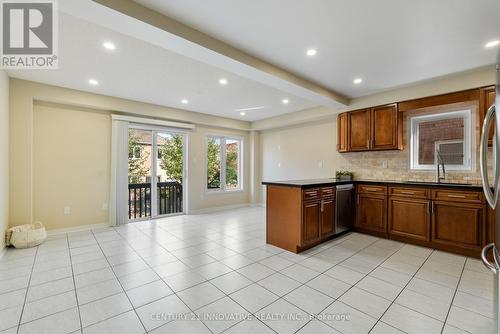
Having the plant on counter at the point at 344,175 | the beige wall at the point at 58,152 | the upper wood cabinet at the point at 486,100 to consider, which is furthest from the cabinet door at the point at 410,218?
the beige wall at the point at 58,152

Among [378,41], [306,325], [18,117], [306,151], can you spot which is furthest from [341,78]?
[18,117]

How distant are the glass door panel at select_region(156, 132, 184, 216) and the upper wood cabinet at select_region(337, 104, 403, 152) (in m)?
3.78

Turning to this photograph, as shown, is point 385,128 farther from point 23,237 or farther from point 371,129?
point 23,237

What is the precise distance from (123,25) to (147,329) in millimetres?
2502

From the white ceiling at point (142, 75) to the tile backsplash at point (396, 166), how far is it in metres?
1.61

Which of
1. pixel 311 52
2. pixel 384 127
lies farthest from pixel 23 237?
pixel 384 127

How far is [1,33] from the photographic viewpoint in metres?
2.35

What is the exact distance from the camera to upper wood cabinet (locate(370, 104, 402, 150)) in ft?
13.0

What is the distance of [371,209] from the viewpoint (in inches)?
155

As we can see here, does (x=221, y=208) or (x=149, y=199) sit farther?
(x=221, y=208)

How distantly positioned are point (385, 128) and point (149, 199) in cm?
509

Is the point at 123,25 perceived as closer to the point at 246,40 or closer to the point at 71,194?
the point at 246,40

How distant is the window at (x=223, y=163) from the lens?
6.37m

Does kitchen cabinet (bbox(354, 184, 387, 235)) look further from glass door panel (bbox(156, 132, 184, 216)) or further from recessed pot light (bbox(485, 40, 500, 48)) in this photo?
glass door panel (bbox(156, 132, 184, 216))
